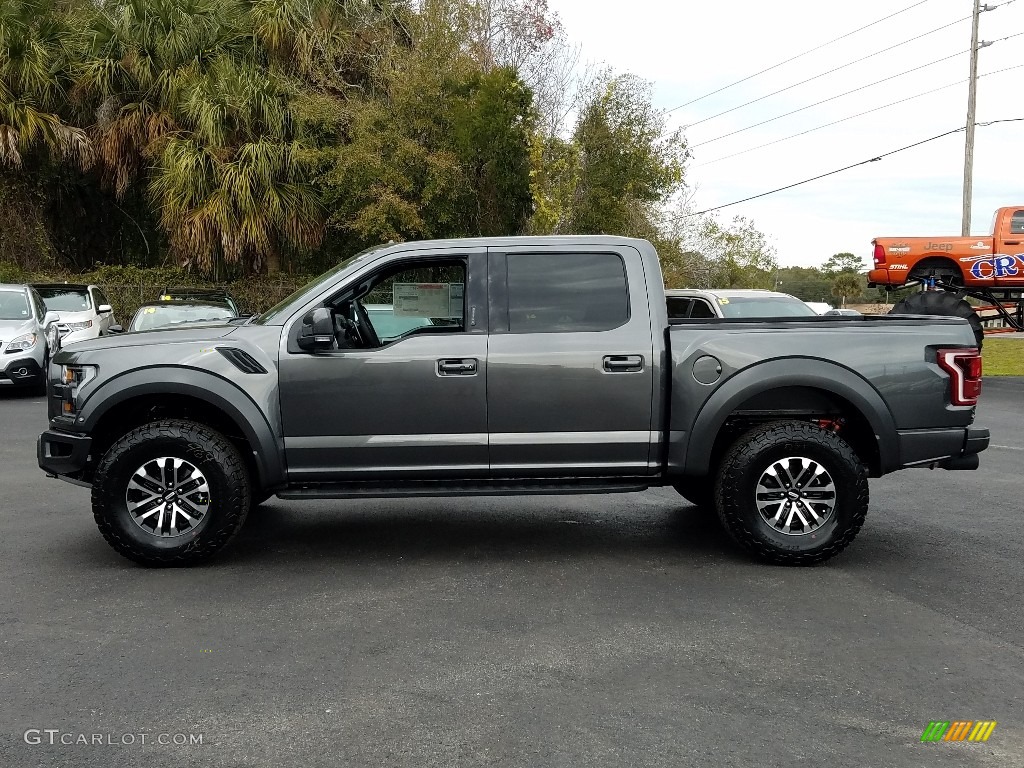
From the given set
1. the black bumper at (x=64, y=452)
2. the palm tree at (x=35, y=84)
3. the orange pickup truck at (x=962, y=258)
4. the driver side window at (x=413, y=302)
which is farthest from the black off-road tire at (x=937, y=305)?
the palm tree at (x=35, y=84)

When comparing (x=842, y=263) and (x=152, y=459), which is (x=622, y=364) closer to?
(x=152, y=459)

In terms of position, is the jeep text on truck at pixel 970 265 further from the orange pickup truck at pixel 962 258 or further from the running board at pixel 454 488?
the running board at pixel 454 488

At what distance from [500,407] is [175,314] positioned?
11.2 meters

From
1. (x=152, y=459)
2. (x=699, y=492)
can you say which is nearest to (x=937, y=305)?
(x=699, y=492)

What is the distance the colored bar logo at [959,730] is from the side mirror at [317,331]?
3.70m

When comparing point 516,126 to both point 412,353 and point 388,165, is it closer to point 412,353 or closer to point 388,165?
point 388,165

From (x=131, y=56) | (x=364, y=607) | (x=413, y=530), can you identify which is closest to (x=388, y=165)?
(x=131, y=56)

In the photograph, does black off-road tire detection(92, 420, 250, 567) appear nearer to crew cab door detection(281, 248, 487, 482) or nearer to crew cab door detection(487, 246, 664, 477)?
crew cab door detection(281, 248, 487, 482)

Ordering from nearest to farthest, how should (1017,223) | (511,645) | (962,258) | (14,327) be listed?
(511,645), (14,327), (962,258), (1017,223)

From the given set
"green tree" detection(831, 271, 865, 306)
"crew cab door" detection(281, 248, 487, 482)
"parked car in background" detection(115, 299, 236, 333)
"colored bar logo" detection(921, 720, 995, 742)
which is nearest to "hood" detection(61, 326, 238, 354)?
"crew cab door" detection(281, 248, 487, 482)

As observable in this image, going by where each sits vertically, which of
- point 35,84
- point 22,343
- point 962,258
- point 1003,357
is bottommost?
point 1003,357

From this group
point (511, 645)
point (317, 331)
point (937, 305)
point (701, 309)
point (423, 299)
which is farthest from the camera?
point (937, 305)

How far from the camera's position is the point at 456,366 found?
591 centimetres

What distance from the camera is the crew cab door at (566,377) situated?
5.93 m
